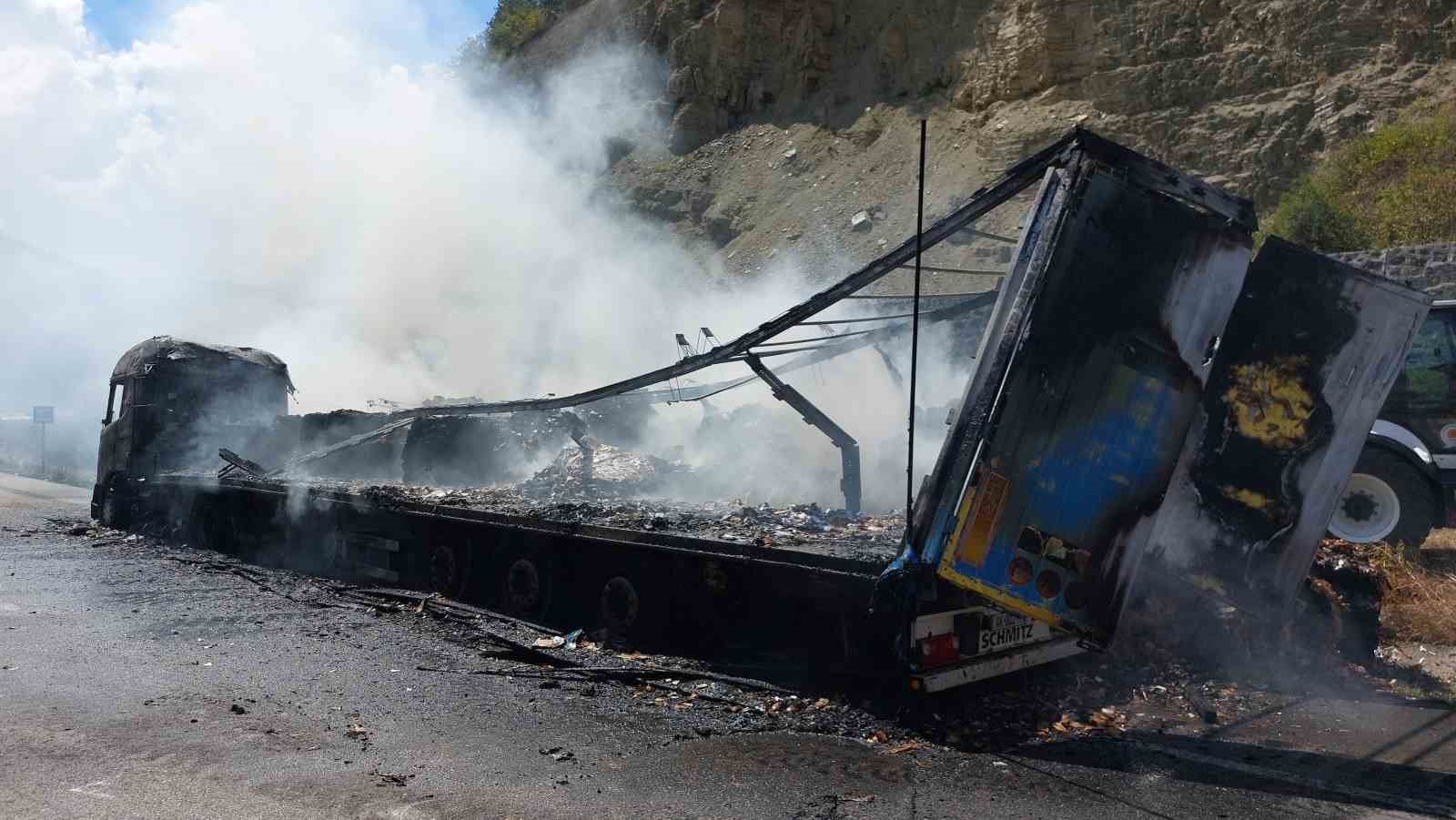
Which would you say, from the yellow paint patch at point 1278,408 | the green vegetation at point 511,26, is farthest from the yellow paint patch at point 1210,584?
the green vegetation at point 511,26

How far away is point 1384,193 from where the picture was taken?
1648cm

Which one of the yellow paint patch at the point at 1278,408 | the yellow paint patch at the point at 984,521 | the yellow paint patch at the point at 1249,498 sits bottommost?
the yellow paint patch at the point at 984,521

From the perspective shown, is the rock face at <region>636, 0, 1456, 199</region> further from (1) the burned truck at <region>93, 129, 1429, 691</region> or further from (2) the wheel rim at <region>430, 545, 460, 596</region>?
(2) the wheel rim at <region>430, 545, 460, 596</region>

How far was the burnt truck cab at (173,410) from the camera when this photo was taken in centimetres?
1409

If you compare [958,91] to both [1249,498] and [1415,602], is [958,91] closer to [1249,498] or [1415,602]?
[1415,602]

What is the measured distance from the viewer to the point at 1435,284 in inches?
514

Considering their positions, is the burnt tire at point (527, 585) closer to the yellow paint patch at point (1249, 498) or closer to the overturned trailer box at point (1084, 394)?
the overturned trailer box at point (1084, 394)

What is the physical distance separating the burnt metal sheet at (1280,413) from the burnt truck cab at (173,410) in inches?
497

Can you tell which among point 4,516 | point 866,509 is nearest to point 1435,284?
point 866,509

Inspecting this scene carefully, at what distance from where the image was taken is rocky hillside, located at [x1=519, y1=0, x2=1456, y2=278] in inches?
765

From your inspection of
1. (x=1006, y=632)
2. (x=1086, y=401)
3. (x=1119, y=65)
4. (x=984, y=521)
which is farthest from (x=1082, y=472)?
(x=1119, y=65)

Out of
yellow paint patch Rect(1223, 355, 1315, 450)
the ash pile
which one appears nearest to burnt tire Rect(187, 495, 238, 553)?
the ash pile

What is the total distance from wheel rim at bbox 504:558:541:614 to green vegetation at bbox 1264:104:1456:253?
540 inches

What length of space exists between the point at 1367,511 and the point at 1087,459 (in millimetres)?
4801
